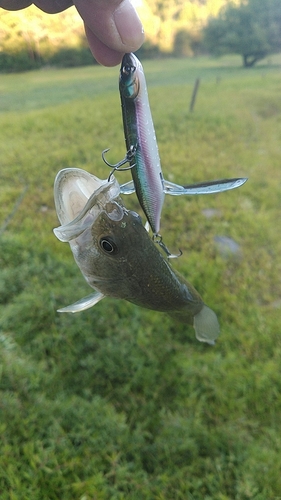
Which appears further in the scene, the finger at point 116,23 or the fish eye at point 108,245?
the finger at point 116,23

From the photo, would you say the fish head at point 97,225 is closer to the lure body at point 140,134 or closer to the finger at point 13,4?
the lure body at point 140,134

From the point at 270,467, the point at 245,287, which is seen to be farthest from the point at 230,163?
the point at 270,467

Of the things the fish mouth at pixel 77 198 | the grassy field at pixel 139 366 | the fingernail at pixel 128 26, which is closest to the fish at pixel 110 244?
the fish mouth at pixel 77 198

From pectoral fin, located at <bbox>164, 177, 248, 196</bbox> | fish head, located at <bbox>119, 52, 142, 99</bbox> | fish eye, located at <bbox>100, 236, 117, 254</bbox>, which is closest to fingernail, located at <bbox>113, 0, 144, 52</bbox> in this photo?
fish head, located at <bbox>119, 52, 142, 99</bbox>

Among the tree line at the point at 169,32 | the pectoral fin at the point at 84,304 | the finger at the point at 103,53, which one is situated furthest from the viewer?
the tree line at the point at 169,32

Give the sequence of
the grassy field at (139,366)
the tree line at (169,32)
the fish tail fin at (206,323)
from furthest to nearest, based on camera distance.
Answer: the tree line at (169,32) → the grassy field at (139,366) → the fish tail fin at (206,323)

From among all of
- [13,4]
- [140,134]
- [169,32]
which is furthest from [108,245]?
[169,32]
